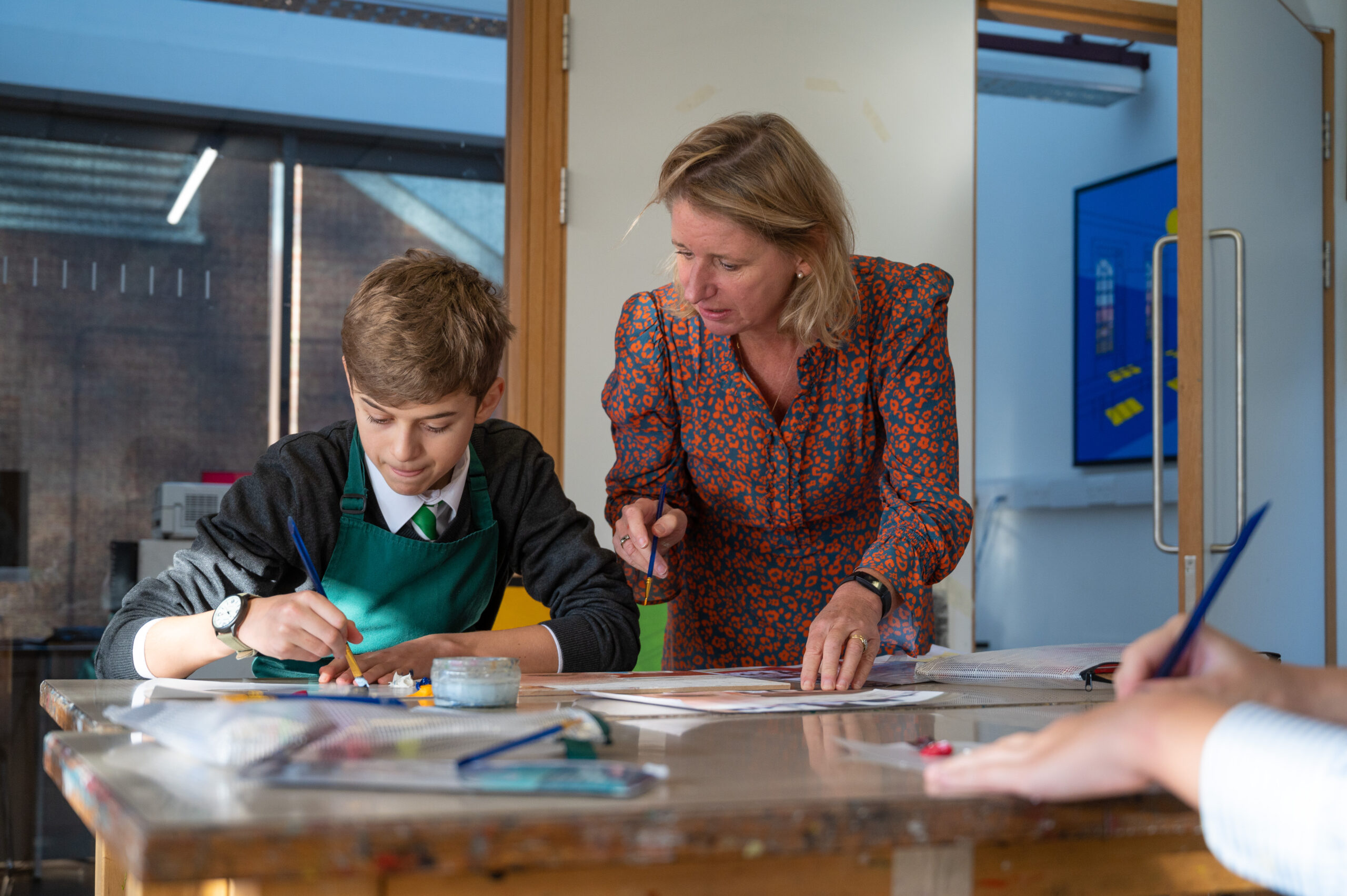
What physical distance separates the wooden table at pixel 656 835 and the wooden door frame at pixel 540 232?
1871 mm

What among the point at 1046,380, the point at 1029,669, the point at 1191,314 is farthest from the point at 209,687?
the point at 1046,380

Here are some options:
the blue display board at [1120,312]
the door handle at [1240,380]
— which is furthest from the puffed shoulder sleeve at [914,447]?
the blue display board at [1120,312]

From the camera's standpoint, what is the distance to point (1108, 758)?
590 mm

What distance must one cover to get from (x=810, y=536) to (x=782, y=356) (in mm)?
239

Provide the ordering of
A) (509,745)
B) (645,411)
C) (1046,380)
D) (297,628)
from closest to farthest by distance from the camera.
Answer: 1. (509,745)
2. (297,628)
3. (645,411)
4. (1046,380)

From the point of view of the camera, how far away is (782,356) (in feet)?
5.00

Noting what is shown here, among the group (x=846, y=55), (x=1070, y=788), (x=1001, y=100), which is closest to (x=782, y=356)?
(x=1070, y=788)

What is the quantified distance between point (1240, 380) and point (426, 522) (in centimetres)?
192

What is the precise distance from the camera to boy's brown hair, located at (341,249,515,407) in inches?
53.4

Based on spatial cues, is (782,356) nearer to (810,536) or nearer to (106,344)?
(810,536)

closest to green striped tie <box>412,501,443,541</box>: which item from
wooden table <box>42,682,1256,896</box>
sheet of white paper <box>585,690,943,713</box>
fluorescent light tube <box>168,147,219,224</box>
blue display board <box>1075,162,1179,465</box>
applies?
sheet of white paper <box>585,690,943,713</box>

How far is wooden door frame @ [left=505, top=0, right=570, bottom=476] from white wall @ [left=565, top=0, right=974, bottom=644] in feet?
0.08

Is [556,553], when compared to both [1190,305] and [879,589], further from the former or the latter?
[1190,305]

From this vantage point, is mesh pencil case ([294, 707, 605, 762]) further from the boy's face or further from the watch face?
the boy's face
